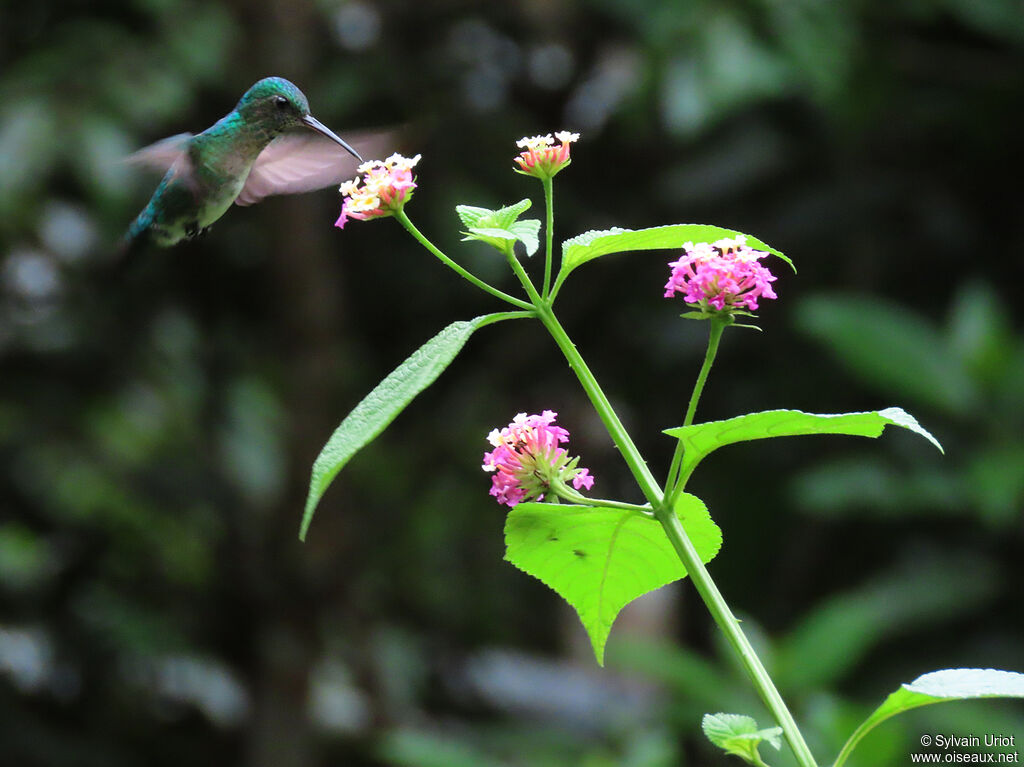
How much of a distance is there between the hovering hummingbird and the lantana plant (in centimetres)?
45

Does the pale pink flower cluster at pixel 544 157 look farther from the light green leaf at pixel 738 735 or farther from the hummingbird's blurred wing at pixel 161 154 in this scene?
the hummingbird's blurred wing at pixel 161 154

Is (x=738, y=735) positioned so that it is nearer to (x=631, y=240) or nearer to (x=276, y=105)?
(x=631, y=240)

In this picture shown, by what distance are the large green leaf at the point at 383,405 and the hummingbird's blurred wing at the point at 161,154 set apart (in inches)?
31.0

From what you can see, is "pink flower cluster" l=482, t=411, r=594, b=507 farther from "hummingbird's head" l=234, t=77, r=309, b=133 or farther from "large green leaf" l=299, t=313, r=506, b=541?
"hummingbird's head" l=234, t=77, r=309, b=133

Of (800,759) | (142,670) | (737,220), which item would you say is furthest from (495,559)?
(800,759)

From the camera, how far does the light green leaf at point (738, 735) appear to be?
24.0 inches

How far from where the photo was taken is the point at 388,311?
3.84 m

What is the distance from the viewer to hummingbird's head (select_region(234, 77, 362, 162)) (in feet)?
3.73

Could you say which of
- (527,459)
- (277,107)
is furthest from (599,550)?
(277,107)

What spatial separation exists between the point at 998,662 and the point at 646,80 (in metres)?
1.75

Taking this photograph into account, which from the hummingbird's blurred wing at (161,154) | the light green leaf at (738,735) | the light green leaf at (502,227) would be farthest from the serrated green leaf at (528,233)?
the hummingbird's blurred wing at (161,154)

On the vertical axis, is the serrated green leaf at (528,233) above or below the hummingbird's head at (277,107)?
below

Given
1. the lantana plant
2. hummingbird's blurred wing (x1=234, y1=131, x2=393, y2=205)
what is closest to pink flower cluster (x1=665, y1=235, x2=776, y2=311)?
the lantana plant

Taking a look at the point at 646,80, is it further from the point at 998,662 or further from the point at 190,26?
the point at 998,662
